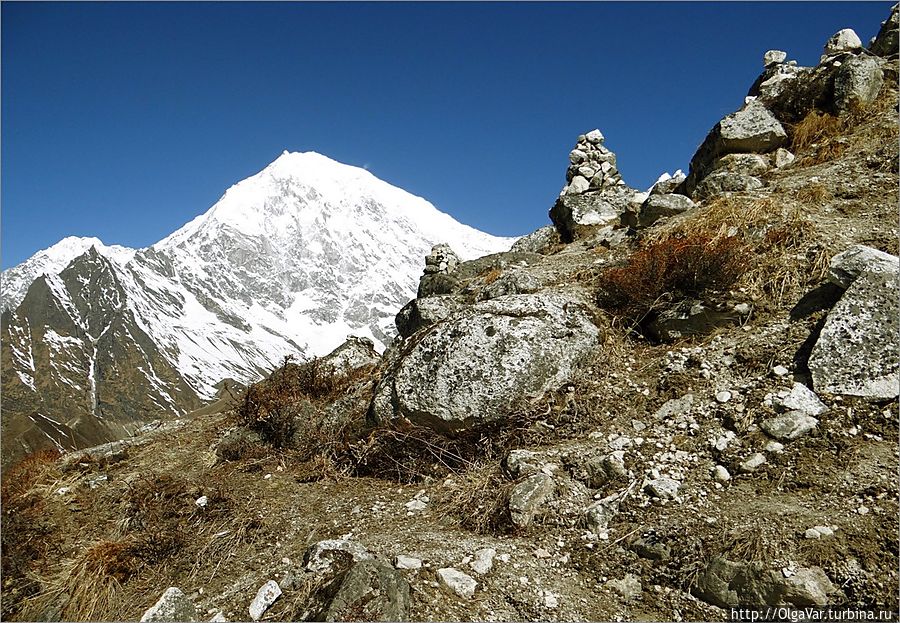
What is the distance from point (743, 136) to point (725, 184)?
3090mm

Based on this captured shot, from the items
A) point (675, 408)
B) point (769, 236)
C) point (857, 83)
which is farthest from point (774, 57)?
point (675, 408)

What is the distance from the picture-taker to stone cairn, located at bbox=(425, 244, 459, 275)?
48.9 ft

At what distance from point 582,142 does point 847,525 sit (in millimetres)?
16465

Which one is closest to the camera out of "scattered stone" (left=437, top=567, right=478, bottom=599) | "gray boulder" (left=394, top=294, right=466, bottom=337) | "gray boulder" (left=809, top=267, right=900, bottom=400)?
"scattered stone" (left=437, top=567, right=478, bottom=599)

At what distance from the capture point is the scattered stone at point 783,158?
11.6m

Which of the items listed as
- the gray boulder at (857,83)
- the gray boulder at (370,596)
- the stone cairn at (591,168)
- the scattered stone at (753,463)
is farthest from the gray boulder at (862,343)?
the stone cairn at (591,168)

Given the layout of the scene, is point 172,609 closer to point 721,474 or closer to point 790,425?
point 721,474

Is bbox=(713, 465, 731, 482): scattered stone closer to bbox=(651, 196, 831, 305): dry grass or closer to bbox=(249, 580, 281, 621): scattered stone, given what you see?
bbox=(651, 196, 831, 305): dry grass

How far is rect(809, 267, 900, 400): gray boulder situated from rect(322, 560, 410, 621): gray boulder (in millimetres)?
4763

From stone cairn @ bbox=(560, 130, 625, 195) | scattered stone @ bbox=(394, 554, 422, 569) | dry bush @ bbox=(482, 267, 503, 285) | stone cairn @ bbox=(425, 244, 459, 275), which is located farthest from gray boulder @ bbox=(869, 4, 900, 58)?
scattered stone @ bbox=(394, 554, 422, 569)

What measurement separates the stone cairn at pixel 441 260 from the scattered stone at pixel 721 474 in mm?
10424

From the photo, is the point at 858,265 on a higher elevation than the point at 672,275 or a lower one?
lower

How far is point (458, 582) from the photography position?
4.41 meters

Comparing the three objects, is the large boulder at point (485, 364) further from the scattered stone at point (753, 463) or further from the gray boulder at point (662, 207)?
the gray boulder at point (662, 207)
